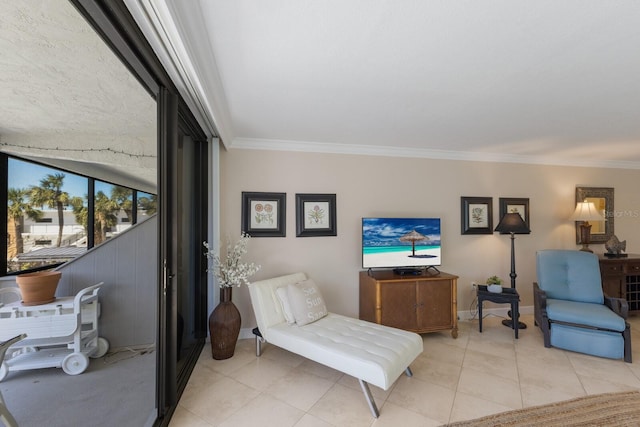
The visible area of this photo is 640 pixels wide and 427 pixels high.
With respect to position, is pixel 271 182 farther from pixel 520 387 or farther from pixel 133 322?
pixel 520 387

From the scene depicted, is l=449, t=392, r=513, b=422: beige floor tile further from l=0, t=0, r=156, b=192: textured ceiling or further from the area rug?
l=0, t=0, r=156, b=192: textured ceiling

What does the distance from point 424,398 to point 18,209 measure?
2557 mm

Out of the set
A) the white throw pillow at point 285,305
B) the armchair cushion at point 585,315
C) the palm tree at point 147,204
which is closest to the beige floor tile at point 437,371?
the white throw pillow at point 285,305

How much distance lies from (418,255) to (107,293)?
304 cm

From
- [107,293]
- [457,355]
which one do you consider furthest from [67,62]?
[457,355]

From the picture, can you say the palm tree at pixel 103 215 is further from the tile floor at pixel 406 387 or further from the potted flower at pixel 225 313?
the tile floor at pixel 406 387

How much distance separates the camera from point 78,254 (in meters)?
1.27

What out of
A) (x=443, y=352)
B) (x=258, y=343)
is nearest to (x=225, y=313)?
(x=258, y=343)

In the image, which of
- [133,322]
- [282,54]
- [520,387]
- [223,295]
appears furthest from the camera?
[223,295]

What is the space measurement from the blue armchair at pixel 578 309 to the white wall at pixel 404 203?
0.66 metres

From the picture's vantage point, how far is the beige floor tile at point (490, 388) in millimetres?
2098

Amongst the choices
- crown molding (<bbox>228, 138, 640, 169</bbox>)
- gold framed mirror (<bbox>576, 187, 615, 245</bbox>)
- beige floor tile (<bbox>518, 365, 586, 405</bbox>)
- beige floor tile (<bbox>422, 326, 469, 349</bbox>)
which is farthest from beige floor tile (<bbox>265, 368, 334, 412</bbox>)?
gold framed mirror (<bbox>576, 187, 615, 245</bbox>)

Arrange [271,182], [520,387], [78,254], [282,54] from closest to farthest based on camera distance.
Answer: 1. [78,254]
2. [282,54]
3. [520,387]
4. [271,182]

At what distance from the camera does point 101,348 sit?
5.50ft
